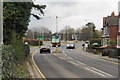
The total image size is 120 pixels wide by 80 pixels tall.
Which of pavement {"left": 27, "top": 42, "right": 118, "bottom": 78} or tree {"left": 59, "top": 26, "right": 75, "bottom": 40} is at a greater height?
tree {"left": 59, "top": 26, "right": 75, "bottom": 40}

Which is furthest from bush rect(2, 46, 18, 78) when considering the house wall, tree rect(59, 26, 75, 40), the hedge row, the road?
tree rect(59, 26, 75, 40)

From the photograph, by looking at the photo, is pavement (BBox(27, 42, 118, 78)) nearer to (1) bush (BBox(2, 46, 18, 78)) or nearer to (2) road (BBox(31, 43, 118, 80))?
(2) road (BBox(31, 43, 118, 80))

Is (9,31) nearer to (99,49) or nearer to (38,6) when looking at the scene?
(38,6)

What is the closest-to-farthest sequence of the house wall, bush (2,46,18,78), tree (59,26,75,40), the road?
bush (2,46,18,78) < the road < the house wall < tree (59,26,75,40)

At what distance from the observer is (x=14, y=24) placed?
17.0 metres

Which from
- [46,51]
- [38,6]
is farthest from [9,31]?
[46,51]

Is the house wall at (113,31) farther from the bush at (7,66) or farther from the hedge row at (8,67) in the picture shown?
the bush at (7,66)

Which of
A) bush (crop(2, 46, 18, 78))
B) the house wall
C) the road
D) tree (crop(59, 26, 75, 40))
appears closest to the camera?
bush (crop(2, 46, 18, 78))

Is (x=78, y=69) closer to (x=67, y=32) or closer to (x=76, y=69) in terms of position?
(x=76, y=69)

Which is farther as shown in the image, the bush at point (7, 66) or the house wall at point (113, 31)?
the house wall at point (113, 31)

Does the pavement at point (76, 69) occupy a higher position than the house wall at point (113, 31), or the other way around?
the house wall at point (113, 31)

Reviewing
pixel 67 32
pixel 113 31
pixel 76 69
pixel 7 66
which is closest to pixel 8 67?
pixel 7 66

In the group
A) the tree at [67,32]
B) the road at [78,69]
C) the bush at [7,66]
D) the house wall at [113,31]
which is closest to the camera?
the bush at [7,66]

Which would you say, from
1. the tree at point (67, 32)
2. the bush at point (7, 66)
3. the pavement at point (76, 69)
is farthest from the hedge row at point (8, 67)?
the tree at point (67, 32)
